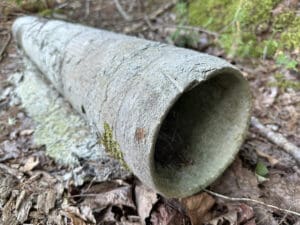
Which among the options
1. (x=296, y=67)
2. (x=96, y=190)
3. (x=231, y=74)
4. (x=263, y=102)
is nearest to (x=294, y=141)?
(x=263, y=102)

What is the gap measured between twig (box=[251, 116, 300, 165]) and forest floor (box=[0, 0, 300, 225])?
3cm

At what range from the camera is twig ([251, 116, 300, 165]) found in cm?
230

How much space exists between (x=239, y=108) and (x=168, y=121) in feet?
1.73

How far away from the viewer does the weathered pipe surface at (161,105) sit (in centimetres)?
171

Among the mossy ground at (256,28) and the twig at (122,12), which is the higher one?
the mossy ground at (256,28)

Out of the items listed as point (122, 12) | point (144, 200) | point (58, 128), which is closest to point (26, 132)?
point (58, 128)

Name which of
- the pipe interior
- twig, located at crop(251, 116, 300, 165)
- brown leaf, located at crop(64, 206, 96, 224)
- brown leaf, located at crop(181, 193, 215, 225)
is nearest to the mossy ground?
twig, located at crop(251, 116, 300, 165)

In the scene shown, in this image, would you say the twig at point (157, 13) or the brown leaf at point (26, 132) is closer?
the brown leaf at point (26, 132)

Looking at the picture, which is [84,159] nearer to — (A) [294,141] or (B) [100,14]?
(A) [294,141]

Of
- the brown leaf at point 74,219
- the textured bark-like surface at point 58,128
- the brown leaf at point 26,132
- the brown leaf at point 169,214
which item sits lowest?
the brown leaf at point 26,132

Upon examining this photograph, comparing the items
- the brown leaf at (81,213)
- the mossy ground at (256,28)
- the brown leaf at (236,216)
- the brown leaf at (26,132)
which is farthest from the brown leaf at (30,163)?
the mossy ground at (256,28)

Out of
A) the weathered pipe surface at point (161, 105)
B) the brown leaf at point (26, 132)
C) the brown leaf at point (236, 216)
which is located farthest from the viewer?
the brown leaf at point (26, 132)

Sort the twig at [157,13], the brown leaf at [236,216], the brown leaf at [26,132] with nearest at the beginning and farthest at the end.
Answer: the brown leaf at [236,216], the brown leaf at [26,132], the twig at [157,13]

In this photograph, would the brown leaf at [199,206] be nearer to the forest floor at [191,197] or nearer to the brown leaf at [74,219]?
the forest floor at [191,197]
